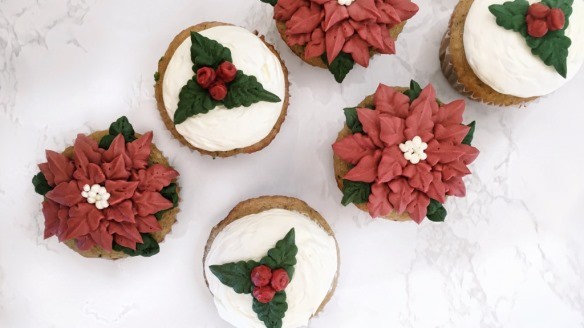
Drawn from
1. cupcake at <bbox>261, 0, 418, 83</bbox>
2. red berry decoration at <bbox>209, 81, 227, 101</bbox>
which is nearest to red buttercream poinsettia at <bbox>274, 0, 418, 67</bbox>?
cupcake at <bbox>261, 0, 418, 83</bbox>

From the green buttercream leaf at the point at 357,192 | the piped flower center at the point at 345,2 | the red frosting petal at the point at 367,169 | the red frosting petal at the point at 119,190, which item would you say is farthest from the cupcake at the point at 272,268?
the piped flower center at the point at 345,2

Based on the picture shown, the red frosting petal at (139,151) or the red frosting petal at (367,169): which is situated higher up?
the red frosting petal at (139,151)

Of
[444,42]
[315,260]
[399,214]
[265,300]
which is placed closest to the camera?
[265,300]

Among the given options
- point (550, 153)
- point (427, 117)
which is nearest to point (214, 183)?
point (427, 117)

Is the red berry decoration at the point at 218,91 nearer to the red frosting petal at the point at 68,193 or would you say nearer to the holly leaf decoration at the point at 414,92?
the red frosting petal at the point at 68,193

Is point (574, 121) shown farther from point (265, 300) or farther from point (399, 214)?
point (265, 300)

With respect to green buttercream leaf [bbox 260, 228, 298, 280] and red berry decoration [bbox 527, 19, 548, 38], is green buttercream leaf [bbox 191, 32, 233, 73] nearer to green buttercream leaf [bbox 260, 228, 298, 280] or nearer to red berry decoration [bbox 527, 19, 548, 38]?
green buttercream leaf [bbox 260, 228, 298, 280]

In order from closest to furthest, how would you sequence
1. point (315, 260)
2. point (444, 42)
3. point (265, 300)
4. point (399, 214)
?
point (265, 300), point (315, 260), point (399, 214), point (444, 42)
